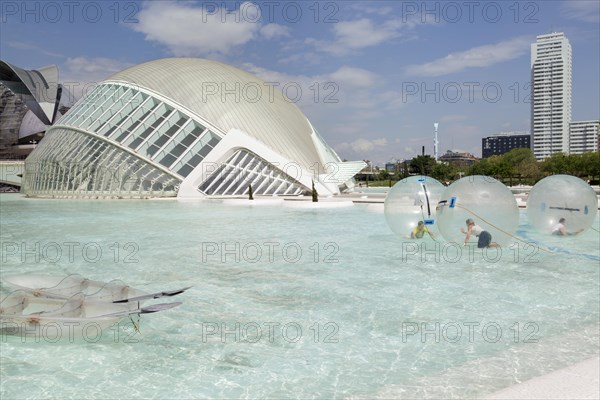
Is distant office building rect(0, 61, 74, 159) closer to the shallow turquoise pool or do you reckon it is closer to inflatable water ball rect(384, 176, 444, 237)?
the shallow turquoise pool

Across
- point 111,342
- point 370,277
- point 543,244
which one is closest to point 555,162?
point 543,244

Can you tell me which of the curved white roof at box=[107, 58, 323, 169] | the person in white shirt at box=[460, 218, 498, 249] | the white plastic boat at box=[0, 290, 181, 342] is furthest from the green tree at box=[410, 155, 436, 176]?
the white plastic boat at box=[0, 290, 181, 342]

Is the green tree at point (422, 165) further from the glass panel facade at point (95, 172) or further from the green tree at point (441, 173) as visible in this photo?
the glass panel facade at point (95, 172)

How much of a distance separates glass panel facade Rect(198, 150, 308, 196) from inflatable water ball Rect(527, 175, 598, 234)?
900 inches

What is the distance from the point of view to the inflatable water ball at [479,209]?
10.0 metres

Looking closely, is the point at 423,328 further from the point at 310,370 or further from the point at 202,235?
the point at 202,235

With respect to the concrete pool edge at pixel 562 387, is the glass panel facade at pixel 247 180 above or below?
above

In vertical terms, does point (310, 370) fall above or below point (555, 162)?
below

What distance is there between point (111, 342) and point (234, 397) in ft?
7.60

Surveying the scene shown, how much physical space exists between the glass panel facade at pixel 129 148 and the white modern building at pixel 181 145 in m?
0.07

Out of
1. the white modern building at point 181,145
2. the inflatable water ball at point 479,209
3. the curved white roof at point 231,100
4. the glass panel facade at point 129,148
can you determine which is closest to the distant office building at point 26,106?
the white modern building at point 181,145

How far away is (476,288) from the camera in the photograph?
8.63 meters

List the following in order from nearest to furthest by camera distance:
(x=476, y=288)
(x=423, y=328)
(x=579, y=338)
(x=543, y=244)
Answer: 1. (x=579, y=338)
2. (x=423, y=328)
3. (x=476, y=288)
4. (x=543, y=244)

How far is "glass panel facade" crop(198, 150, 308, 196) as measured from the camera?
1373 inches
